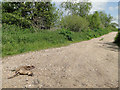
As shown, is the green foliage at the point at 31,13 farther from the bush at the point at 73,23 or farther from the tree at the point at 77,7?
the tree at the point at 77,7

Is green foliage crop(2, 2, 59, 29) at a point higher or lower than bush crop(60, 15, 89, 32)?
higher

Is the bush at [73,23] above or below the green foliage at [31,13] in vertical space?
below

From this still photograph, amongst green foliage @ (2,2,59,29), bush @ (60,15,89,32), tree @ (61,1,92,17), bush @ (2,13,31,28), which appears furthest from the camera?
tree @ (61,1,92,17)

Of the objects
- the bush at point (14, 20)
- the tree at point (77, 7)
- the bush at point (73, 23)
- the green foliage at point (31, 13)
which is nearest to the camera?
the bush at point (14, 20)

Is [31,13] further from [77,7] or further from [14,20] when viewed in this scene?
[77,7]

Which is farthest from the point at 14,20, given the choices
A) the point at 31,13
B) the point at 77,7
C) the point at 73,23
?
the point at 77,7

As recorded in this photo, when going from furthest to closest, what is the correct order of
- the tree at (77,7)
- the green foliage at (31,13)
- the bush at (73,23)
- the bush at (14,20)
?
1. the tree at (77,7)
2. the bush at (73,23)
3. the green foliage at (31,13)
4. the bush at (14,20)

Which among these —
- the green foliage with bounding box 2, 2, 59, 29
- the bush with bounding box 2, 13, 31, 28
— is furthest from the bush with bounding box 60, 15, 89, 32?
the bush with bounding box 2, 13, 31, 28

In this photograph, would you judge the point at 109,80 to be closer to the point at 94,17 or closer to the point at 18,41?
the point at 18,41

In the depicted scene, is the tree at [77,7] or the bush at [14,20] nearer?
the bush at [14,20]

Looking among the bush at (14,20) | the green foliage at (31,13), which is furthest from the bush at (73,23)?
the bush at (14,20)

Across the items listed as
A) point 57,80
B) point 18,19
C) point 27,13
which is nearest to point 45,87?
point 57,80

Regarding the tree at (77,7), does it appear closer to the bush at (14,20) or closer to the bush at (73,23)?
the bush at (73,23)

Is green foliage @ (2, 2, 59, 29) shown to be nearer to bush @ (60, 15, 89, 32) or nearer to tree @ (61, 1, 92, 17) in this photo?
bush @ (60, 15, 89, 32)
